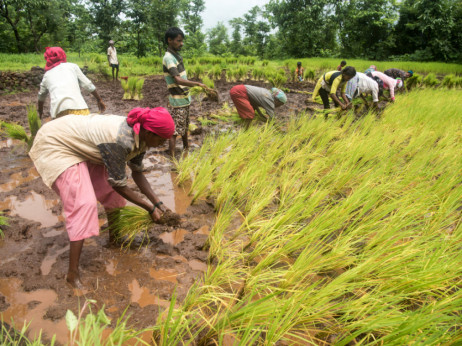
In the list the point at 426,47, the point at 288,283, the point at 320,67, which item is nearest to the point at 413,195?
the point at 288,283

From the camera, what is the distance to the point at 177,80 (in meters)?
3.05

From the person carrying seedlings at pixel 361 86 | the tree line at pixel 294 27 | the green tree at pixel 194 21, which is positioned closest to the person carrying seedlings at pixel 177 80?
the person carrying seedlings at pixel 361 86

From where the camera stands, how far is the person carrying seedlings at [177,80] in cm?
295

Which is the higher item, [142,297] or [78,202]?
[78,202]

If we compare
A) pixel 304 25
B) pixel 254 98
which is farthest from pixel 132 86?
pixel 304 25

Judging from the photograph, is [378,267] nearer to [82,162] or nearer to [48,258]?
[82,162]

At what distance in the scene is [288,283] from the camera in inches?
53.3

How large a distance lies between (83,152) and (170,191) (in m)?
1.24

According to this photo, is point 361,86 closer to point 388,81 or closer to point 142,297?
point 388,81

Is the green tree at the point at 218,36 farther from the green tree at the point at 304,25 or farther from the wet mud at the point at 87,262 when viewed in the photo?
the wet mud at the point at 87,262

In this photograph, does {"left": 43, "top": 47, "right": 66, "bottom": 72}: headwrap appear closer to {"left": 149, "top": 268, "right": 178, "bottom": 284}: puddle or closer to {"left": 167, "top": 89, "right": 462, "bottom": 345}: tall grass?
{"left": 167, "top": 89, "right": 462, "bottom": 345}: tall grass

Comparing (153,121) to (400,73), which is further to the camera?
(400,73)

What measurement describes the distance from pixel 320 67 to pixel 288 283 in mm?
11940

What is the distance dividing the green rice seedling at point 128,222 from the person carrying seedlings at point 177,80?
1510mm
